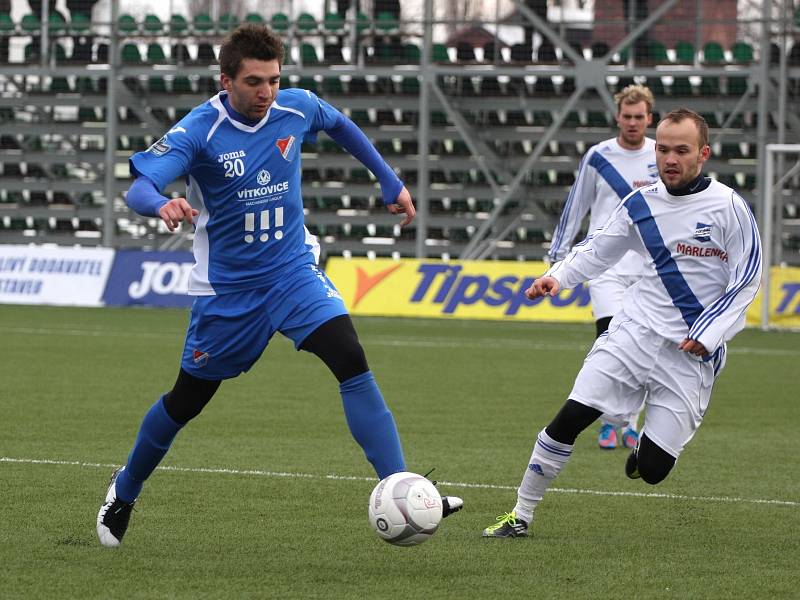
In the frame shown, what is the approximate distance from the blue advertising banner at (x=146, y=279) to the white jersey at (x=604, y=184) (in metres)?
15.2

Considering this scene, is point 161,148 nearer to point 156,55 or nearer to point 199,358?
point 199,358

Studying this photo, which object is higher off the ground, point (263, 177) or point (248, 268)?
point (263, 177)

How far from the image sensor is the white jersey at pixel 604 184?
29.3ft

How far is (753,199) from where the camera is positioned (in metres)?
26.3

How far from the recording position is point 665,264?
596 cm

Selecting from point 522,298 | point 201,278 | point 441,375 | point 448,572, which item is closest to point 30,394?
point 441,375

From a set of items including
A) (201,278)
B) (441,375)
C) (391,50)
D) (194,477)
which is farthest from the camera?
(391,50)

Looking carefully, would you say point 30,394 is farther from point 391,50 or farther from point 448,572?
point 391,50

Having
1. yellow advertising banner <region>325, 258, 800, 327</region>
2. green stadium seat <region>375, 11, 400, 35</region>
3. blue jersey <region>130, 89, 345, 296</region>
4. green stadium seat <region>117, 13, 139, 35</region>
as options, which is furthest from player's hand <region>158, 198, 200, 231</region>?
green stadium seat <region>117, 13, 139, 35</region>

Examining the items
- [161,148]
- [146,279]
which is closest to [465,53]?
[146,279]

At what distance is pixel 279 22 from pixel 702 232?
23.3 metres

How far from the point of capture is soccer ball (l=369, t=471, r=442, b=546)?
16.3ft

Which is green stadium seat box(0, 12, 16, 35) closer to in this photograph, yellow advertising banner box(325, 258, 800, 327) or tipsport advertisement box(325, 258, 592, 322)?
yellow advertising banner box(325, 258, 800, 327)

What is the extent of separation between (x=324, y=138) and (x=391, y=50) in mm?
2132
